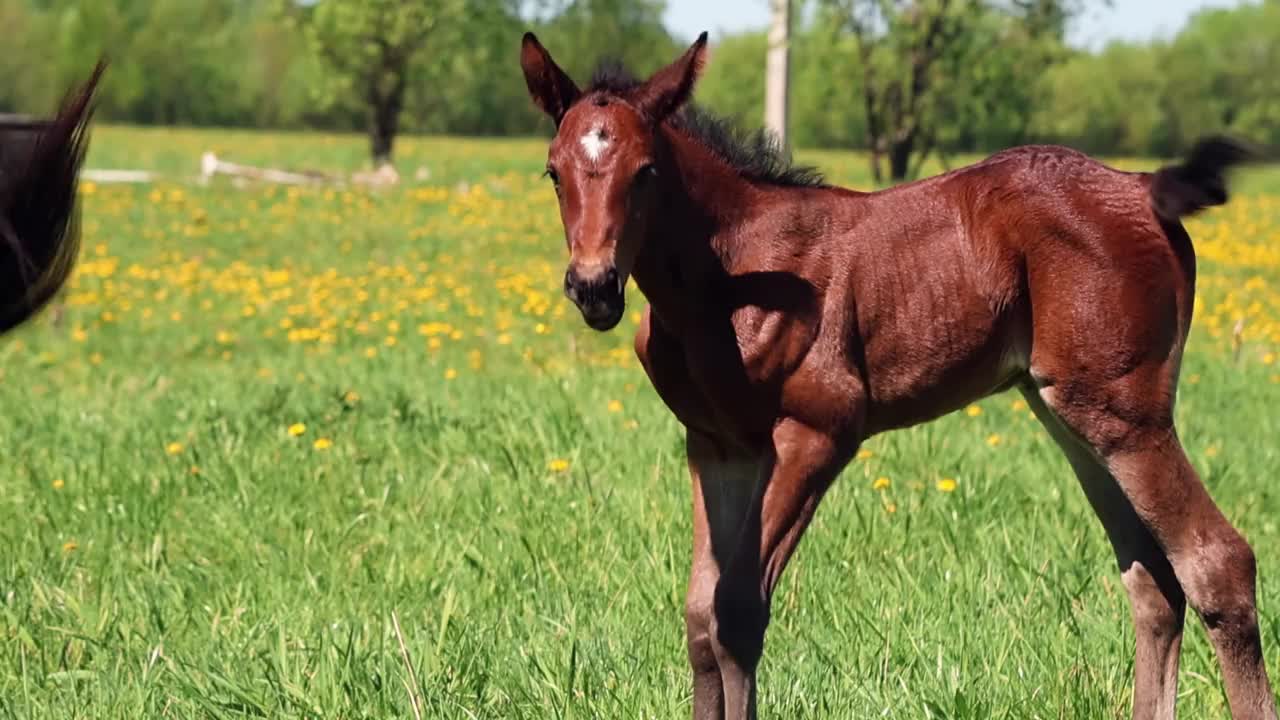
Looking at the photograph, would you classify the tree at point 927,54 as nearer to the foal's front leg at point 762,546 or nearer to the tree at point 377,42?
the tree at point 377,42

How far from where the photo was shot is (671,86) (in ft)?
10.3

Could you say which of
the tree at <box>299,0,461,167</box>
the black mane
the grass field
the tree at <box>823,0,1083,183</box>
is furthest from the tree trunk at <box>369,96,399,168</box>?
the black mane

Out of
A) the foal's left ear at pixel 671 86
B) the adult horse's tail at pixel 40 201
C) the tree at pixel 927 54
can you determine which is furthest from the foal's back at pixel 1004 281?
the tree at pixel 927 54

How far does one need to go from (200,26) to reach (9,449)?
76.9m

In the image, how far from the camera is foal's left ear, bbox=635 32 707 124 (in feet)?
10.3

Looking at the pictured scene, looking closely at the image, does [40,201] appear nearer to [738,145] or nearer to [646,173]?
[646,173]

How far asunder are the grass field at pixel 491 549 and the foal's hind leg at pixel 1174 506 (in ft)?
1.17

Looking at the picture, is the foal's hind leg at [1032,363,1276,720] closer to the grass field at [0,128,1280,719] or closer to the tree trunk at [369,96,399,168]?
the grass field at [0,128,1280,719]

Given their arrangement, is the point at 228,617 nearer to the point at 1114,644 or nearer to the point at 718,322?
the point at 718,322

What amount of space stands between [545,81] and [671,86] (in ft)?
0.91

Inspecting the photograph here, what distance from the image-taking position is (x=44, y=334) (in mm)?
10336

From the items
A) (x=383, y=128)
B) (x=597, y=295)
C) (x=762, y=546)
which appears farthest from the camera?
(x=383, y=128)

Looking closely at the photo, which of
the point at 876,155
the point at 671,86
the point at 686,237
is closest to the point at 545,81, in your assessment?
the point at 671,86

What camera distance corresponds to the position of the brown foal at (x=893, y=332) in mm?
3180
